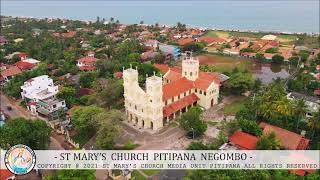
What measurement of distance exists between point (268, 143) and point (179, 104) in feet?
37.8

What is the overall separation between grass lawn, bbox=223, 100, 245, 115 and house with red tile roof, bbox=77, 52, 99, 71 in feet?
71.1

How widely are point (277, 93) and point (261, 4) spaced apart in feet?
311

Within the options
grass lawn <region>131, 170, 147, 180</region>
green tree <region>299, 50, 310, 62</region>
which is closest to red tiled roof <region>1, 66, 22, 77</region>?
grass lawn <region>131, 170, 147, 180</region>

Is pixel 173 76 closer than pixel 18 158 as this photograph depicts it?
No

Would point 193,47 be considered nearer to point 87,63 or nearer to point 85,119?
point 87,63

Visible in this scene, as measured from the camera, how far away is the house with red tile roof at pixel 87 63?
50.9 m

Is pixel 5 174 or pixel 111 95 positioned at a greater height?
pixel 111 95

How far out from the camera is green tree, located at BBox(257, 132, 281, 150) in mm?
27500

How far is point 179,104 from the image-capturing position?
119ft

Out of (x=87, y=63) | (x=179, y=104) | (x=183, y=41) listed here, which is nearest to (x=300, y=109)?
(x=179, y=104)

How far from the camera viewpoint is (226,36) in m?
75.3

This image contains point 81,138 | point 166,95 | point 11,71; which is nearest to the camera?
point 81,138

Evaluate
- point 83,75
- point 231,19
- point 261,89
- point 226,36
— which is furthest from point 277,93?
point 231,19

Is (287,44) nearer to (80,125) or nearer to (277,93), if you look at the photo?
(277,93)
